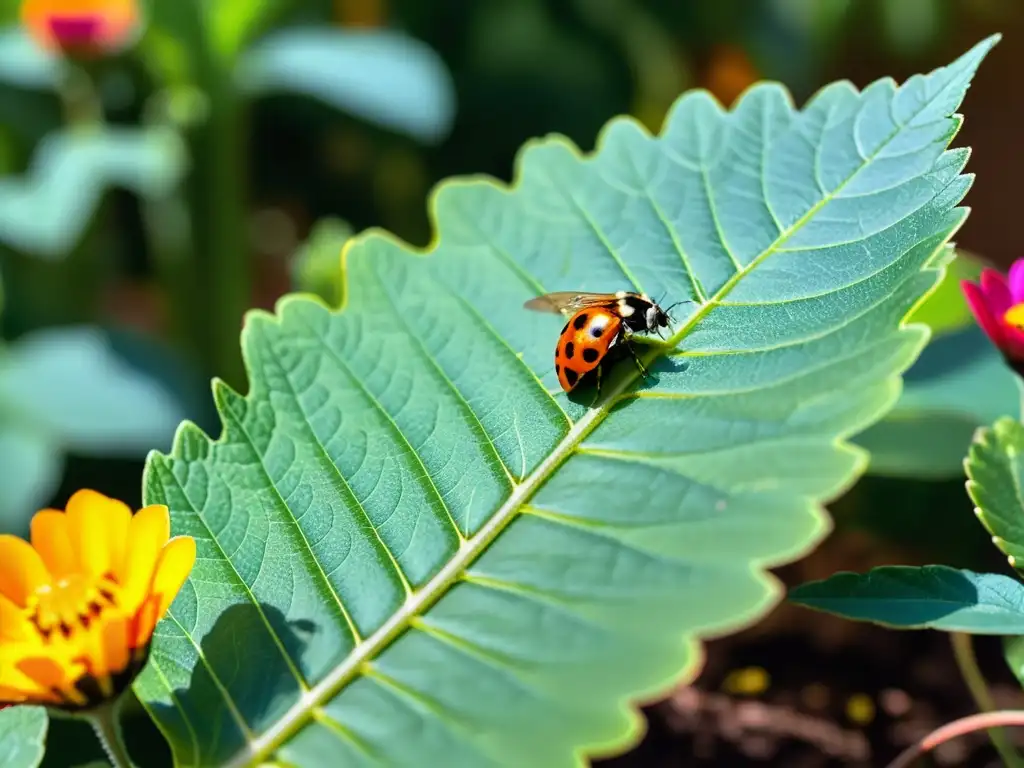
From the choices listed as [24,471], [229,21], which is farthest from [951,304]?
[229,21]

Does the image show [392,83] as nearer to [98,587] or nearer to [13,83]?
[13,83]

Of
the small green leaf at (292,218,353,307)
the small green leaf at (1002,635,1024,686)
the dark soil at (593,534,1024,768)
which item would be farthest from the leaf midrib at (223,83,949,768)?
the small green leaf at (292,218,353,307)

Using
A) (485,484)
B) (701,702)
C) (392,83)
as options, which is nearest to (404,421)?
(485,484)

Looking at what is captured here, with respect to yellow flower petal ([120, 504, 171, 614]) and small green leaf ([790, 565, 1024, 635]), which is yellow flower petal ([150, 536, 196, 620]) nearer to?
yellow flower petal ([120, 504, 171, 614])

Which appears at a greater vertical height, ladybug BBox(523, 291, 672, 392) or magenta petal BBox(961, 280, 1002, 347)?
ladybug BBox(523, 291, 672, 392)

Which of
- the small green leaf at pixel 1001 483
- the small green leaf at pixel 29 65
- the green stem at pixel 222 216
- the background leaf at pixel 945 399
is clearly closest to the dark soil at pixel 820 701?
the background leaf at pixel 945 399

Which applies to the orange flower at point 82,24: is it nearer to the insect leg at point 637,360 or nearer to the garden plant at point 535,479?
the garden plant at point 535,479
